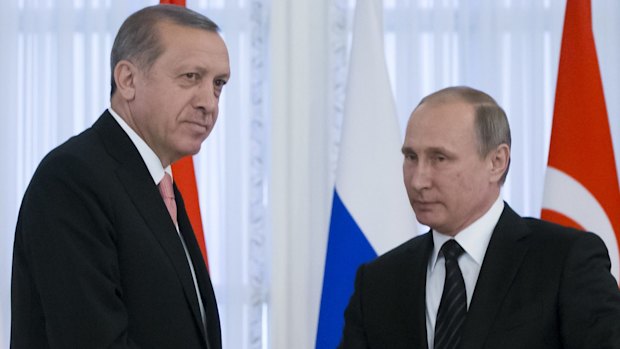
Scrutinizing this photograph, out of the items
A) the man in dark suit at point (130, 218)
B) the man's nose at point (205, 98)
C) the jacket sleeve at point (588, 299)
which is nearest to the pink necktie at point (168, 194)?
the man in dark suit at point (130, 218)

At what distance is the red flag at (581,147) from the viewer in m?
3.96

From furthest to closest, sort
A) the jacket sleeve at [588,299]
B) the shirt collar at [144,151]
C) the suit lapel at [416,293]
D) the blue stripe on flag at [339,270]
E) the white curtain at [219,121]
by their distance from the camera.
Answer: the white curtain at [219,121], the blue stripe on flag at [339,270], the suit lapel at [416,293], the shirt collar at [144,151], the jacket sleeve at [588,299]

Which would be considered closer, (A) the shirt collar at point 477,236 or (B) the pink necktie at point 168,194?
(B) the pink necktie at point 168,194

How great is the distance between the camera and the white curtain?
4566mm

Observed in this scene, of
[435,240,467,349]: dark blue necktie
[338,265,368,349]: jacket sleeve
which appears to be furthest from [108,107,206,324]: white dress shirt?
[435,240,467,349]: dark blue necktie

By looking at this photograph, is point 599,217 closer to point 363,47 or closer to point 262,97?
point 363,47

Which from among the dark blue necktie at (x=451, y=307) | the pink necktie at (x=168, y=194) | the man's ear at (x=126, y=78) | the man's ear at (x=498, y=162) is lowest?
the dark blue necktie at (x=451, y=307)

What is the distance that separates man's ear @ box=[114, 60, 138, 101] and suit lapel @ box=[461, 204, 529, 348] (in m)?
0.99

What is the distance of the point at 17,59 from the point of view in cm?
462

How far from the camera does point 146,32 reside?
2.30m

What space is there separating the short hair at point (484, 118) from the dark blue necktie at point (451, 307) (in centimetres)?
29

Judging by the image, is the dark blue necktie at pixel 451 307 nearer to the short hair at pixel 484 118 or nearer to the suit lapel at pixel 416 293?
the suit lapel at pixel 416 293

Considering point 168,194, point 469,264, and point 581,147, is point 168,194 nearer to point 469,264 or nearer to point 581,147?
point 469,264

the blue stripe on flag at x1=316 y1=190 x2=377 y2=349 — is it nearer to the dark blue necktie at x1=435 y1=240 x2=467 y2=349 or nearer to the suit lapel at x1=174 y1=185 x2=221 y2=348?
the dark blue necktie at x1=435 y1=240 x2=467 y2=349
